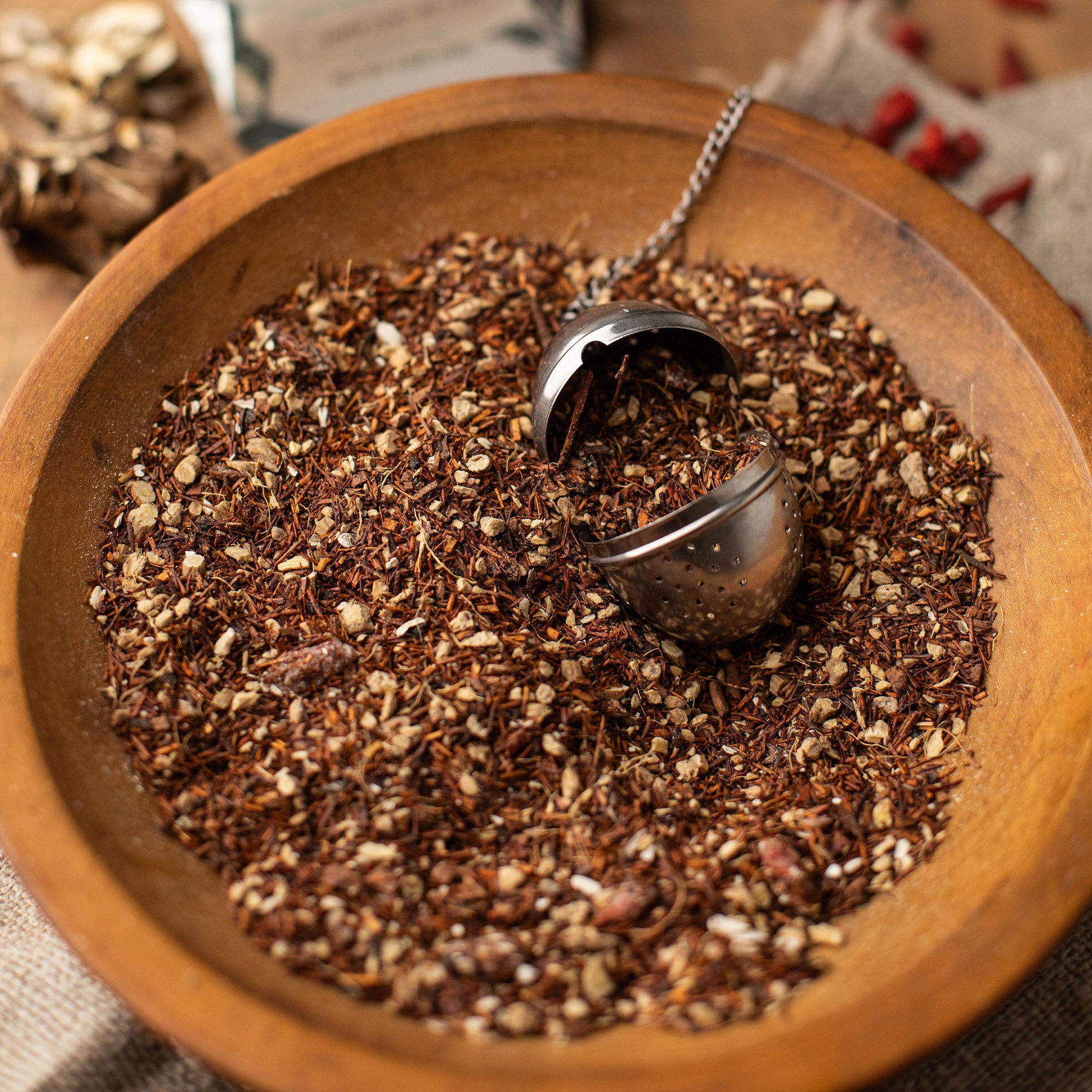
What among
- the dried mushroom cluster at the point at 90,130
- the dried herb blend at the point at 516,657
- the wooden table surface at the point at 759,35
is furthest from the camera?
the wooden table surface at the point at 759,35

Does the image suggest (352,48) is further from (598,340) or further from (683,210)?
(598,340)

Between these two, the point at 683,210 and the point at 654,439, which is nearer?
the point at 654,439

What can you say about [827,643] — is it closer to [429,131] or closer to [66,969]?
[429,131]

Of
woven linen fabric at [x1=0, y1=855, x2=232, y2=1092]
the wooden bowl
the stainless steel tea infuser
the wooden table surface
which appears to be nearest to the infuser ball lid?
the stainless steel tea infuser

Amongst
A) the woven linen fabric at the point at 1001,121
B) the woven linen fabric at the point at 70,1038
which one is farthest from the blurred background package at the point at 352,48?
the woven linen fabric at the point at 70,1038

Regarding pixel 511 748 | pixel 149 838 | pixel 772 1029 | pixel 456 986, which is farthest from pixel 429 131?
pixel 772 1029

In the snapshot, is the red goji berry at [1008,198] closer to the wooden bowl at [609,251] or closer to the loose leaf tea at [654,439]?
the wooden bowl at [609,251]

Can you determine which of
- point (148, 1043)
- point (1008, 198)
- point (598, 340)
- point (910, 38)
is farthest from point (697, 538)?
point (910, 38)
